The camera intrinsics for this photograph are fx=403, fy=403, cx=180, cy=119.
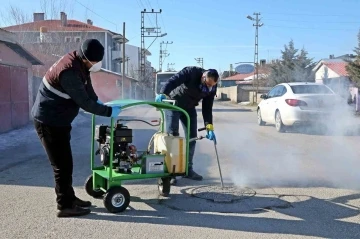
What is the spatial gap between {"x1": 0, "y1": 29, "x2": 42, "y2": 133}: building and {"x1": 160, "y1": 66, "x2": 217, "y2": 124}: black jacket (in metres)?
9.12

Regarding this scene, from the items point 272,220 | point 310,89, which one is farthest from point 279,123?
point 272,220

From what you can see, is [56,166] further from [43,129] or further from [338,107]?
[338,107]

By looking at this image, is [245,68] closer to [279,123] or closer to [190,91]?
[279,123]

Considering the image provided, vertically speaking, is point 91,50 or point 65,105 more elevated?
point 91,50

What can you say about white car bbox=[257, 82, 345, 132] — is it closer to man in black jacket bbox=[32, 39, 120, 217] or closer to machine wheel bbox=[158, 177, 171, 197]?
machine wheel bbox=[158, 177, 171, 197]

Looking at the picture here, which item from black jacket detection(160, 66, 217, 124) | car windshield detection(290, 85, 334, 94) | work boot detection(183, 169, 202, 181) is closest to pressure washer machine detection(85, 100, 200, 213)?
black jacket detection(160, 66, 217, 124)

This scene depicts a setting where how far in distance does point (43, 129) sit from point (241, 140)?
23.7 feet

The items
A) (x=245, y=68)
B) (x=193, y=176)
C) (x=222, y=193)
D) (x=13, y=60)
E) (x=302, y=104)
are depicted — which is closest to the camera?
(x=222, y=193)

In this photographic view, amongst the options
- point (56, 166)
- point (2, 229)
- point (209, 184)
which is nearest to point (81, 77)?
point (56, 166)

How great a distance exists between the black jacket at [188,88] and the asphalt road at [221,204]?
1.20 m

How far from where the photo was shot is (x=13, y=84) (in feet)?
47.0

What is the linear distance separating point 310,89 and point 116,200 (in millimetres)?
8996

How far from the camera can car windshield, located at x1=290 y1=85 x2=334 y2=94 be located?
11891 mm

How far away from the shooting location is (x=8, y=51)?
47.4ft
